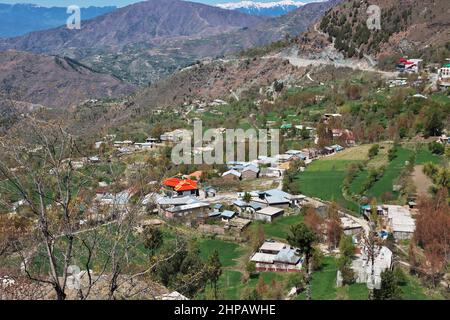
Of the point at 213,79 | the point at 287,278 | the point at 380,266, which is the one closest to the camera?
the point at 380,266

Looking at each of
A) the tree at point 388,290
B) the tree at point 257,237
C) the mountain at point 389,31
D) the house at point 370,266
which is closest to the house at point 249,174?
the tree at point 257,237

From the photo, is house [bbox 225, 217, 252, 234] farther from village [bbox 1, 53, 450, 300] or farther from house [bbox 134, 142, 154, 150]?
house [bbox 134, 142, 154, 150]

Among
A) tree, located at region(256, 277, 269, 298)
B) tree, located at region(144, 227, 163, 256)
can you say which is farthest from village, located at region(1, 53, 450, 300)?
tree, located at region(144, 227, 163, 256)

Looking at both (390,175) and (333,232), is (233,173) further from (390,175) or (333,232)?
(333,232)

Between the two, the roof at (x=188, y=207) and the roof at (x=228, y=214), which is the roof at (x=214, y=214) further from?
the roof at (x=188, y=207)

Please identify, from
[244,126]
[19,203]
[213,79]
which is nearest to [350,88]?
[244,126]
